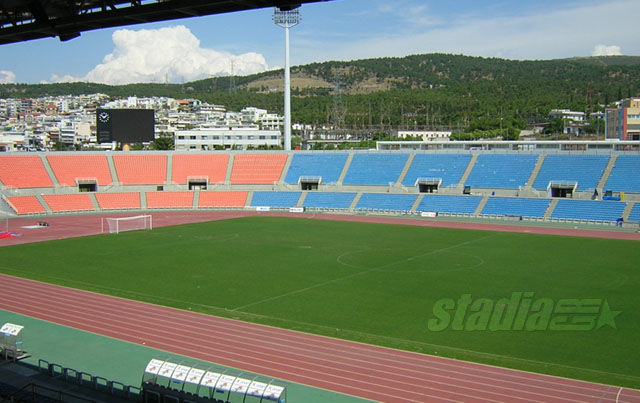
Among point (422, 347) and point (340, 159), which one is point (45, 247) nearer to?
point (422, 347)

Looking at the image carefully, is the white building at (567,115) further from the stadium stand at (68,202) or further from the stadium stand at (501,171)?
the stadium stand at (68,202)

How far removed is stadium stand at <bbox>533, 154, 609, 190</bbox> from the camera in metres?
43.8

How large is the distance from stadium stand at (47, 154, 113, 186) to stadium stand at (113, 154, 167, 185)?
1.25m

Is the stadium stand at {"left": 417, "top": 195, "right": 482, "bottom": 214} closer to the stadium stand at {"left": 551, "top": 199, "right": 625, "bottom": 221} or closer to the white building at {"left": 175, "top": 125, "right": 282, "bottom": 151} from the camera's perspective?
the stadium stand at {"left": 551, "top": 199, "right": 625, "bottom": 221}

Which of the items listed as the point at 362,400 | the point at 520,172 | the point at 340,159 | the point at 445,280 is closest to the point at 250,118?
the point at 340,159

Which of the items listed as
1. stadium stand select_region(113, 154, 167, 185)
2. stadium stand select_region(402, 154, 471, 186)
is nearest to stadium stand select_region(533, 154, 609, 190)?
stadium stand select_region(402, 154, 471, 186)

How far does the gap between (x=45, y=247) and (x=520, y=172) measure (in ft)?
120

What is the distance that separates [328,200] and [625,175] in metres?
23.9

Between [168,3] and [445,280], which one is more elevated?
[168,3]

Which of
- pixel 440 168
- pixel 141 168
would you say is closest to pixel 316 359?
pixel 440 168

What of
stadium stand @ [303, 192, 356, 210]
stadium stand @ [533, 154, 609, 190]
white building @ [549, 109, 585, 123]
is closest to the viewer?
stadium stand @ [533, 154, 609, 190]

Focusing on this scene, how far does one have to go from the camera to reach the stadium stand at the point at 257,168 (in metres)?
54.8

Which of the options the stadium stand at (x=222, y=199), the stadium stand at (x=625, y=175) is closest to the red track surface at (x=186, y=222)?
the stadium stand at (x=222, y=199)

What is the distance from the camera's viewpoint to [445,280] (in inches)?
899
